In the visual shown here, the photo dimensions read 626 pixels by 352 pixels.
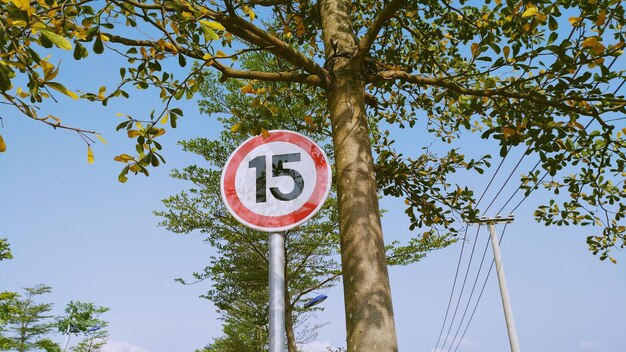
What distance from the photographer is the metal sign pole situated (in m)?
1.74

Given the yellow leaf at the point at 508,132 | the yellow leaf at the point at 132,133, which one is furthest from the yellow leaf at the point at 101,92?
the yellow leaf at the point at 508,132

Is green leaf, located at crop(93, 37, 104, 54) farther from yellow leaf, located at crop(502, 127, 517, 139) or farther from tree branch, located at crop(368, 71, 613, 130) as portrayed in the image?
yellow leaf, located at crop(502, 127, 517, 139)

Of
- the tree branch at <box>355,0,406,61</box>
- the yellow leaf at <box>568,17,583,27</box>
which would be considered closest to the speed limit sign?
the tree branch at <box>355,0,406,61</box>

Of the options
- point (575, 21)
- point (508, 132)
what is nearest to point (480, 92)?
point (508, 132)

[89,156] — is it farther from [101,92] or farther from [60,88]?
[101,92]

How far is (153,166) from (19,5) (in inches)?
57.7

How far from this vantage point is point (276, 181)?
2303 millimetres

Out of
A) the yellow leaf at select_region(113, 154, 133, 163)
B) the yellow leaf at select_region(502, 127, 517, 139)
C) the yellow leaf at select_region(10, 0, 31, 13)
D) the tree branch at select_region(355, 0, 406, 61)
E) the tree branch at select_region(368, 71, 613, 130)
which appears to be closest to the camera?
the yellow leaf at select_region(10, 0, 31, 13)

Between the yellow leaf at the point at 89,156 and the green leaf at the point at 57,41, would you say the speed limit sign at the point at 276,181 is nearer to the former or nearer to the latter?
the yellow leaf at the point at 89,156

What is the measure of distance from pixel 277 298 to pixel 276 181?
2.16ft

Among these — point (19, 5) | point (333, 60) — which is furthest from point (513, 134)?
point (19, 5)

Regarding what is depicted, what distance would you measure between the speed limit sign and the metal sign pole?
0.15 metres

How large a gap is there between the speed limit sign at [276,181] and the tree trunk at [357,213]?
1.55 ft

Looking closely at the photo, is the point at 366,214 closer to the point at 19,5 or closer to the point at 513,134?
the point at 513,134
